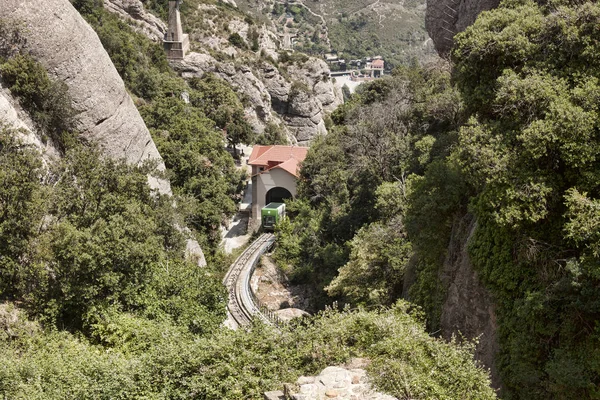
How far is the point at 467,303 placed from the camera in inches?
615

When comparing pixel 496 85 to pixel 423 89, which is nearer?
pixel 496 85

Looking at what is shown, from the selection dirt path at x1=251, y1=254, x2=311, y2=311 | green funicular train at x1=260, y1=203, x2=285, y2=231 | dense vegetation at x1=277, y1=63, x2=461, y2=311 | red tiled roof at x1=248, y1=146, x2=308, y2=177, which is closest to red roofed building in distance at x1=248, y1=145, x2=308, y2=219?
red tiled roof at x1=248, y1=146, x2=308, y2=177

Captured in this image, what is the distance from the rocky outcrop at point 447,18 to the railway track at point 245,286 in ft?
56.8

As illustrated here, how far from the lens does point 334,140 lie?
43.9 m

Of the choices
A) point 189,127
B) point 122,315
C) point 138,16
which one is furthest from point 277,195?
point 122,315

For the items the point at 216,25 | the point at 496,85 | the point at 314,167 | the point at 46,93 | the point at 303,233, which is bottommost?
the point at 303,233

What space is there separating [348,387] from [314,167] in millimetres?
33941

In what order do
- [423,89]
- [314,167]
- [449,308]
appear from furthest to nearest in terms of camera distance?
[314,167] → [423,89] → [449,308]

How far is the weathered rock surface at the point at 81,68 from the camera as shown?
24.9 metres

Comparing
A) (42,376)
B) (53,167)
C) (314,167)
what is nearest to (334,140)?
(314,167)

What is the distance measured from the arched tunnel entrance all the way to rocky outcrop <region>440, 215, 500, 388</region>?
33257 millimetres

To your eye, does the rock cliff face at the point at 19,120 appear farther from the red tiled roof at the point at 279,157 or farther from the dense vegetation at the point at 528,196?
the red tiled roof at the point at 279,157

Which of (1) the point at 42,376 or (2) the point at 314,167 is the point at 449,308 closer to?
(1) the point at 42,376

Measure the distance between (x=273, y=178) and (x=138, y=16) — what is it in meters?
33.7
